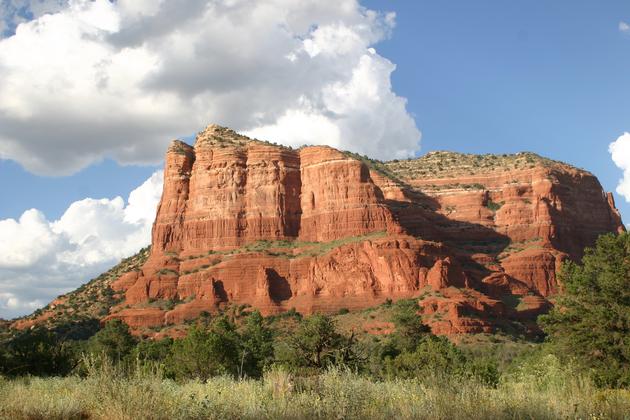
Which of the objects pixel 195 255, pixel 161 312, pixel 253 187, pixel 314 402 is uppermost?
pixel 253 187

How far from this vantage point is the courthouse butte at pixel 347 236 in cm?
9950

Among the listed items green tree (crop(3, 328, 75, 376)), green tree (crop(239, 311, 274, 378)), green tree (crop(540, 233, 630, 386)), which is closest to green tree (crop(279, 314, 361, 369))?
green tree (crop(239, 311, 274, 378))

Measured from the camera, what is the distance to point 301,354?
44312 mm

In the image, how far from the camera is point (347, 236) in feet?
364

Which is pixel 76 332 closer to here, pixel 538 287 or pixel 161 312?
pixel 161 312

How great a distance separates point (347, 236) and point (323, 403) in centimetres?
9804

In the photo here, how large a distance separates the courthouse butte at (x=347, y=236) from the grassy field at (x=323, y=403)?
70318 millimetres

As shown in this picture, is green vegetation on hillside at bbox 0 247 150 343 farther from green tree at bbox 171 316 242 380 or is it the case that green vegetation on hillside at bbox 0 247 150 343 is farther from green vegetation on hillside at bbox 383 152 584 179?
green vegetation on hillside at bbox 383 152 584 179

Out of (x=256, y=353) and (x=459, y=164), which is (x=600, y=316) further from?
(x=459, y=164)

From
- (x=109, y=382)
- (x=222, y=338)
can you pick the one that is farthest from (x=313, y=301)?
(x=109, y=382)

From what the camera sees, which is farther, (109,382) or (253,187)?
(253,187)

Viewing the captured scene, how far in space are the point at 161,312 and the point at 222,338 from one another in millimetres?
58571

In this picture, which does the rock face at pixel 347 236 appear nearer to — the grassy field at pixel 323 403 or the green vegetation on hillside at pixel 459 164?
the green vegetation on hillside at pixel 459 164

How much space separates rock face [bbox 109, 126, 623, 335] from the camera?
327ft
